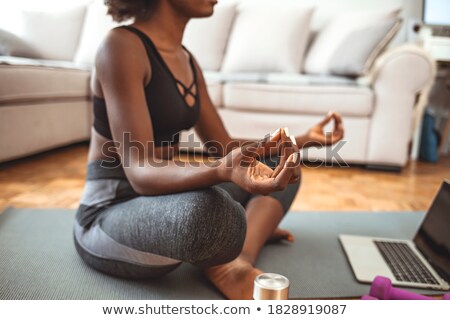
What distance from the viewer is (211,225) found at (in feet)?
2.12

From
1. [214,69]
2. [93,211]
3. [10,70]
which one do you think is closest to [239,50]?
[214,69]

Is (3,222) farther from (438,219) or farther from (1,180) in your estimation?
(438,219)

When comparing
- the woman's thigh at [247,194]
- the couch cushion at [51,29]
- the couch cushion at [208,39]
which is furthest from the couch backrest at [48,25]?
the woman's thigh at [247,194]

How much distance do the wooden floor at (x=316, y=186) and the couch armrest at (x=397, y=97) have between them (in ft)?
0.35

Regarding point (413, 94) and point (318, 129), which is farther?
point (413, 94)

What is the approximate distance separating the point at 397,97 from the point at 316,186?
1.87ft

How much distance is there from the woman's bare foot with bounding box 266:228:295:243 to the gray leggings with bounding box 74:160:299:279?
27cm

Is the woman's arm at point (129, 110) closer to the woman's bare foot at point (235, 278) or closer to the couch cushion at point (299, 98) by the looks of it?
the woman's bare foot at point (235, 278)

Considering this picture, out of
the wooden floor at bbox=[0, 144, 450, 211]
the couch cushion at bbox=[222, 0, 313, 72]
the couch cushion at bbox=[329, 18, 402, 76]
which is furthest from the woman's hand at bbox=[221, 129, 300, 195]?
the couch cushion at bbox=[222, 0, 313, 72]

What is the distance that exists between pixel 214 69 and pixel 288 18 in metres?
0.48

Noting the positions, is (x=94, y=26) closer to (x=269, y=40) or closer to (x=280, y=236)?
(x=269, y=40)

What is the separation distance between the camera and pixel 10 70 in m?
1.53

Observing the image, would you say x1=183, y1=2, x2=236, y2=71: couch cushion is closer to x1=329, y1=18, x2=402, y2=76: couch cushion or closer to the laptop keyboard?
x1=329, y1=18, x2=402, y2=76: couch cushion

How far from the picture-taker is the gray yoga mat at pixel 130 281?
0.77 m
